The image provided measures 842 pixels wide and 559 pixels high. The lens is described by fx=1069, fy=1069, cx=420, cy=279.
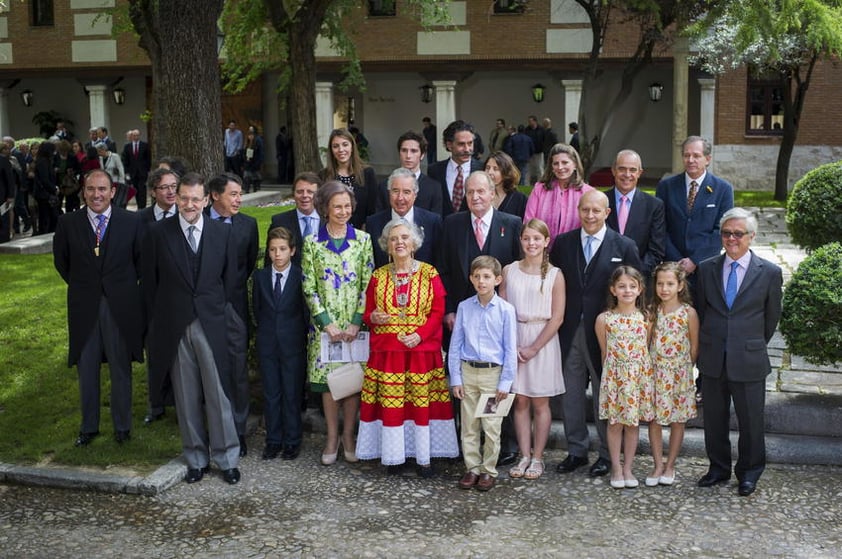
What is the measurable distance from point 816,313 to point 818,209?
3.69 m

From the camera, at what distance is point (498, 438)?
702 cm

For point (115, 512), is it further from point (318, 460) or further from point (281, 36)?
point (281, 36)

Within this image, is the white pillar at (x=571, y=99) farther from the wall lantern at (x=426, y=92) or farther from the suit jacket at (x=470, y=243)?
the suit jacket at (x=470, y=243)

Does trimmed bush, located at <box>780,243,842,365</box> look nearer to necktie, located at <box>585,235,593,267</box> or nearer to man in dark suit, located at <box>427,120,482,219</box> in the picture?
necktie, located at <box>585,235,593,267</box>

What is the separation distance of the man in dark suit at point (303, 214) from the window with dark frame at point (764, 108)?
2177cm

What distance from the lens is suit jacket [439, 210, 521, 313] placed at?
24.6 feet

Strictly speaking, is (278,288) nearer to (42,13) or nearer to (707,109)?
(707,109)

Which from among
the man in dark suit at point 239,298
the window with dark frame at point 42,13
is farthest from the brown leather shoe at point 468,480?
the window with dark frame at point 42,13

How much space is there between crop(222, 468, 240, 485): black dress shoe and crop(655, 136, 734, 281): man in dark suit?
3.40m

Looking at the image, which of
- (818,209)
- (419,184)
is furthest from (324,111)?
(419,184)

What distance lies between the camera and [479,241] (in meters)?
7.50

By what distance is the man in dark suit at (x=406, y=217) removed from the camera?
297 inches

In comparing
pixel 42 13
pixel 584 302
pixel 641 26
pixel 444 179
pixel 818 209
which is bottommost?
pixel 584 302

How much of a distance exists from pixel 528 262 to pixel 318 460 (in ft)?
6.73
